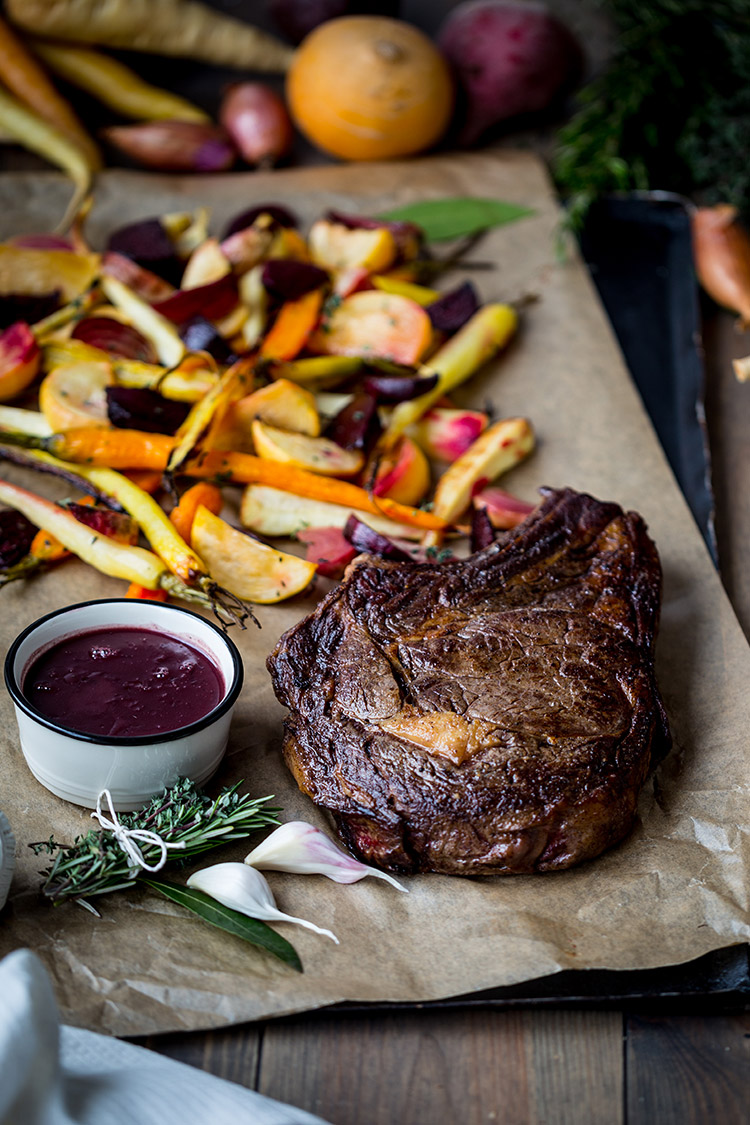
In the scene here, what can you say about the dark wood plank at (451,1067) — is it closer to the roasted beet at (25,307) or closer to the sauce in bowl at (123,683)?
the sauce in bowl at (123,683)

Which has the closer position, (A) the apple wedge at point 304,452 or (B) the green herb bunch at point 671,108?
(A) the apple wedge at point 304,452

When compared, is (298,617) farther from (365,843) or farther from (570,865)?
(570,865)

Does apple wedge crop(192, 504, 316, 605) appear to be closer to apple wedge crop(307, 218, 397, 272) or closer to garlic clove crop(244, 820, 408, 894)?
garlic clove crop(244, 820, 408, 894)

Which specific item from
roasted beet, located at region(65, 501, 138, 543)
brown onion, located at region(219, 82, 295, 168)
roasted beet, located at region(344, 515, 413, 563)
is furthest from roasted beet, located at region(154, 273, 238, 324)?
brown onion, located at region(219, 82, 295, 168)

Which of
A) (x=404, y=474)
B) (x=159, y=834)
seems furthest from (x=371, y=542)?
(x=159, y=834)

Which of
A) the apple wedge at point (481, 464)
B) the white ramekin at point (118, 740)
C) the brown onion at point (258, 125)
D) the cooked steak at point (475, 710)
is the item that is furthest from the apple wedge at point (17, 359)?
the brown onion at point (258, 125)
